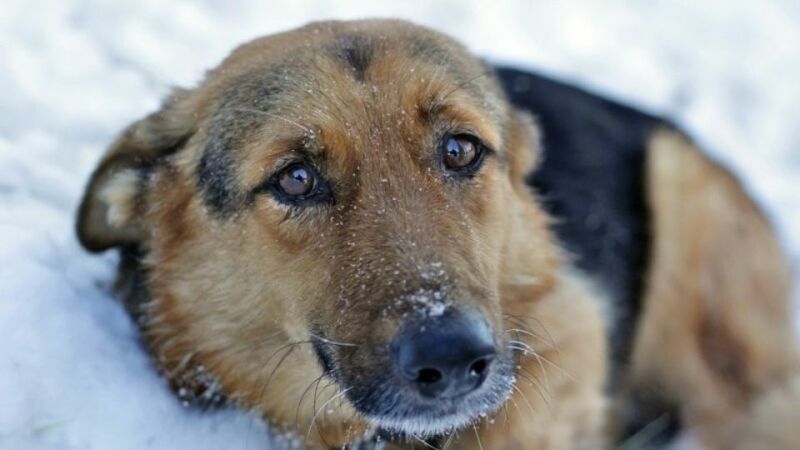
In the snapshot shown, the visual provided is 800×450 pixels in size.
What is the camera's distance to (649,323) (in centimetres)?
559

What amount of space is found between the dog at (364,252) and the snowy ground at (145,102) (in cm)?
23

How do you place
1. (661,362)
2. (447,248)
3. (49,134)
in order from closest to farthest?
(447,248) < (49,134) < (661,362)

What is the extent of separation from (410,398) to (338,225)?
0.69 m

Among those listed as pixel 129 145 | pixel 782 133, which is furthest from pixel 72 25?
pixel 782 133

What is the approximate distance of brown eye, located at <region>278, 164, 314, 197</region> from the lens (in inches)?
137

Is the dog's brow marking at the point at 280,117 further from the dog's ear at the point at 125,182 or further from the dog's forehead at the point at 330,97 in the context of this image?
the dog's ear at the point at 125,182

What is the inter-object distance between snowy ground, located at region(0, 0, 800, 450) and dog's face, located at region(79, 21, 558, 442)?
25 cm

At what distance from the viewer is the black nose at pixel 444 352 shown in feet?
9.27

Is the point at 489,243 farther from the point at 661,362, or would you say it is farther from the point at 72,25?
the point at 72,25

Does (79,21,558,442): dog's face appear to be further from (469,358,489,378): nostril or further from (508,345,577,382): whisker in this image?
(508,345,577,382): whisker

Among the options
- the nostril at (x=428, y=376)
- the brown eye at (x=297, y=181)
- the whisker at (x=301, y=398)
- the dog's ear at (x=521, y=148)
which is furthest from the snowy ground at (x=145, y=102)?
the dog's ear at (x=521, y=148)

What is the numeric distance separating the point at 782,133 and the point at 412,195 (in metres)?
5.23

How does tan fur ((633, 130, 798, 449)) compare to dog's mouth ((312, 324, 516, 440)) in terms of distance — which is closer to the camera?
dog's mouth ((312, 324, 516, 440))

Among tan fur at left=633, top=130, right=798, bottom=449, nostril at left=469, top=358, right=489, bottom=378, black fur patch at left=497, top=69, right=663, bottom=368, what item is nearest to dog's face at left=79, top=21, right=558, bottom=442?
nostril at left=469, top=358, right=489, bottom=378
